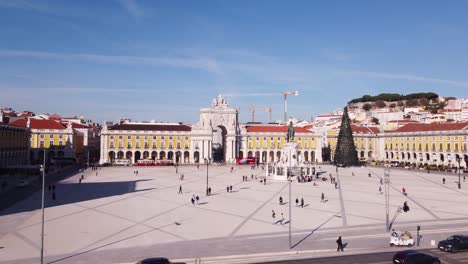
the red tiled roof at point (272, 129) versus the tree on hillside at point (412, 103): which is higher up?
the tree on hillside at point (412, 103)

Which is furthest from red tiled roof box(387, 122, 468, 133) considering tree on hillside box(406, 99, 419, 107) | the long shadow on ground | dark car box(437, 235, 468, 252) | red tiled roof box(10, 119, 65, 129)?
tree on hillside box(406, 99, 419, 107)

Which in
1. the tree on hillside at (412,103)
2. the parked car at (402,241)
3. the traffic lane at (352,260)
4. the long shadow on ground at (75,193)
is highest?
the tree on hillside at (412,103)

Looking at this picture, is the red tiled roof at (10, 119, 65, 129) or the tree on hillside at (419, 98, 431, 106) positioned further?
the tree on hillside at (419, 98, 431, 106)

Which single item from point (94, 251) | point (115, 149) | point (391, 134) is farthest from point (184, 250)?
point (391, 134)

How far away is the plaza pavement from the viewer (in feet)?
72.4

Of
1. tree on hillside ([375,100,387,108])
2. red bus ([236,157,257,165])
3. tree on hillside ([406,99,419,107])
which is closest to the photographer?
red bus ([236,157,257,165])

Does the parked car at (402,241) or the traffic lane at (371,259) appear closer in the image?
the traffic lane at (371,259)

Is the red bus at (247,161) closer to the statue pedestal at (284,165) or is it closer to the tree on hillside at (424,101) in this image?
the statue pedestal at (284,165)

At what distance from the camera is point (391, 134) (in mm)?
101500

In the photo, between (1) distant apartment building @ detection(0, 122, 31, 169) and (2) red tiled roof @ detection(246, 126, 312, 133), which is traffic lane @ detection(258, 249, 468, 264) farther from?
(2) red tiled roof @ detection(246, 126, 312, 133)

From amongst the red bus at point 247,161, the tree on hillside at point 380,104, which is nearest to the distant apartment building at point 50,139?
the red bus at point 247,161

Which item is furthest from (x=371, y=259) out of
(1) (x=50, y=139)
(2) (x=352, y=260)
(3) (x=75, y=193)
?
(1) (x=50, y=139)

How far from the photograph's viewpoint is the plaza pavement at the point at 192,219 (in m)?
22.1

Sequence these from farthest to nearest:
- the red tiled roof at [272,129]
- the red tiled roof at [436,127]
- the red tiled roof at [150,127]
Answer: the red tiled roof at [272,129] → the red tiled roof at [150,127] → the red tiled roof at [436,127]
